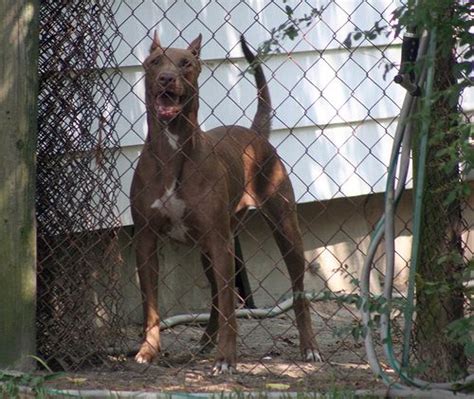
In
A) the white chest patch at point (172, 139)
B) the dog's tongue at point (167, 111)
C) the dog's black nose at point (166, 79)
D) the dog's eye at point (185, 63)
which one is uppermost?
the dog's eye at point (185, 63)

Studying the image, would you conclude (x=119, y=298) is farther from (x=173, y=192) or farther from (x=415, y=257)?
(x=415, y=257)

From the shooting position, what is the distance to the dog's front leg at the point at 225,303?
5.20 m

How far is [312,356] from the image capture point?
5695 mm

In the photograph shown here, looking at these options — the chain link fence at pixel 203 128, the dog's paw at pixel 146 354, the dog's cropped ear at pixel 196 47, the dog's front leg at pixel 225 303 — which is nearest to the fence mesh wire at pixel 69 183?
the chain link fence at pixel 203 128

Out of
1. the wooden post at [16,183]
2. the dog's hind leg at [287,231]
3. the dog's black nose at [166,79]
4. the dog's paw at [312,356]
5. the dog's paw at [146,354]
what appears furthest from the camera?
the dog's hind leg at [287,231]

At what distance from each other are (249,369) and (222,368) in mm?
175

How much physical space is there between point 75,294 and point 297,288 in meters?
1.48

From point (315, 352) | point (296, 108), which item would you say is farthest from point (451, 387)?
point (296, 108)

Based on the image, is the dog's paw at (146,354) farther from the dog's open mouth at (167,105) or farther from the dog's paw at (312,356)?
the dog's open mouth at (167,105)

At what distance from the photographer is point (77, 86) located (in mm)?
5074

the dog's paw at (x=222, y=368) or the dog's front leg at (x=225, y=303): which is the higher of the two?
the dog's front leg at (x=225, y=303)

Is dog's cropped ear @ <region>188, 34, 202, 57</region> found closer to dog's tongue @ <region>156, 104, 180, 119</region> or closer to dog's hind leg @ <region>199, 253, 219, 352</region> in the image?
dog's tongue @ <region>156, 104, 180, 119</region>

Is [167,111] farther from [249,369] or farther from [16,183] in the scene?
[249,369]

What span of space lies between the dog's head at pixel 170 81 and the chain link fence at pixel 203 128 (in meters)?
0.16
